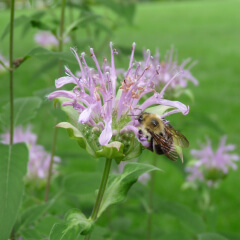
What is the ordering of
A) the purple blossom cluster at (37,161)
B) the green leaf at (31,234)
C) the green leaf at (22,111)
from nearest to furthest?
the green leaf at (31,234), the green leaf at (22,111), the purple blossom cluster at (37,161)

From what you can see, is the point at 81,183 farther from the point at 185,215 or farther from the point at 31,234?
the point at 185,215

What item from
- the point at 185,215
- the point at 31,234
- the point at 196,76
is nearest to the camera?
the point at 31,234

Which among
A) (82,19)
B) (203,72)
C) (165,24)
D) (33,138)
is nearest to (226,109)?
(203,72)

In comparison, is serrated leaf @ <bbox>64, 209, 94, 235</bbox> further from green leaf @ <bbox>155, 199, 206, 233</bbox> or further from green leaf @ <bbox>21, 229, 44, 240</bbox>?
green leaf @ <bbox>155, 199, 206, 233</bbox>

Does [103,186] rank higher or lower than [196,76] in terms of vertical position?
higher

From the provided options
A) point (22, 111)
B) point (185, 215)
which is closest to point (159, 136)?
point (22, 111)

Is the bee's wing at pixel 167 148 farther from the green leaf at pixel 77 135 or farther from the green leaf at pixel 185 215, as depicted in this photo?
the green leaf at pixel 185 215

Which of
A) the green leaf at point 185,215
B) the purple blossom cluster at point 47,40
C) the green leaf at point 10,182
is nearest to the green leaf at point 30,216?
the green leaf at point 10,182
